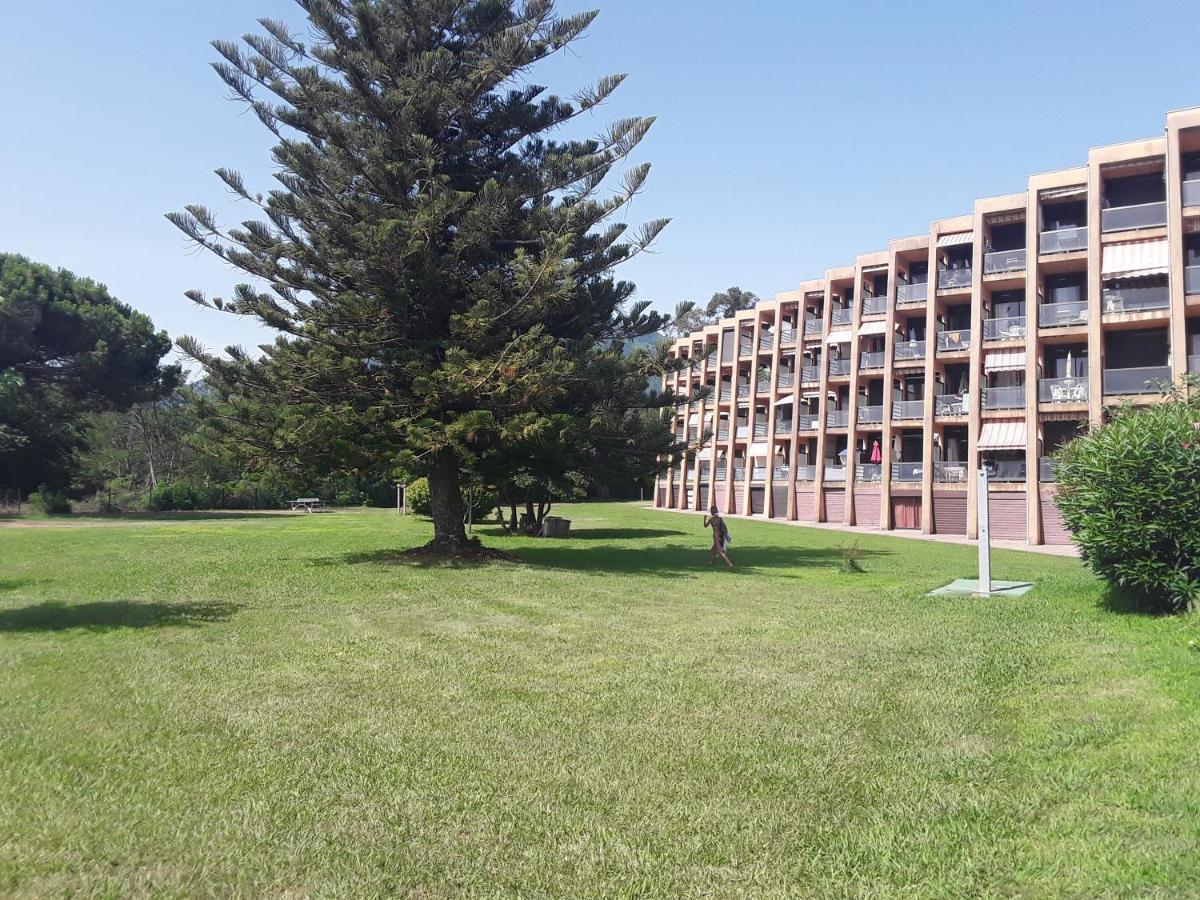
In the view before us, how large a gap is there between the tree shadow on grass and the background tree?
3399 centimetres

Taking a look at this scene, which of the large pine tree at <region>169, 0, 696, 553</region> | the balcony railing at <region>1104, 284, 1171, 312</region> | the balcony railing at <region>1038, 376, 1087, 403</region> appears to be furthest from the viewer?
the balcony railing at <region>1038, 376, 1087, 403</region>

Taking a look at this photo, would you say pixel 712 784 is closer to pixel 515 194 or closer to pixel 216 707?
pixel 216 707

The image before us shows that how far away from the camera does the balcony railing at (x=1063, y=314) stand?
110 feet

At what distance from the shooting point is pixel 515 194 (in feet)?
60.4

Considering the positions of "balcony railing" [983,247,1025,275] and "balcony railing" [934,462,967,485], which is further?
"balcony railing" [934,462,967,485]

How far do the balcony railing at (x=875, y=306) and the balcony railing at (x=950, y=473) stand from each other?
829 cm

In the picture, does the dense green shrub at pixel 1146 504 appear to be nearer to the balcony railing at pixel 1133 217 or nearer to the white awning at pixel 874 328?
the balcony railing at pixel 1133 217

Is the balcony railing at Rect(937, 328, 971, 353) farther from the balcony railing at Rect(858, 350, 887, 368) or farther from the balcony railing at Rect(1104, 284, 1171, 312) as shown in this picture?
the balcony railing at Rect(1104, 284, 1171, 312)

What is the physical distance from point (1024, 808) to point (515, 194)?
53.1 ft

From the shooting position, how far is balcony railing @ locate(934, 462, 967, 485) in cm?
3875

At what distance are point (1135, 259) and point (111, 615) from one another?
34047 millimetres

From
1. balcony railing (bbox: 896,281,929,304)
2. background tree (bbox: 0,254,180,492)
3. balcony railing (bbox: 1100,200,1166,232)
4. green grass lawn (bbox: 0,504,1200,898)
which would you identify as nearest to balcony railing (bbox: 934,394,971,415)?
balcony railing (bbox: 896,281,929,304)

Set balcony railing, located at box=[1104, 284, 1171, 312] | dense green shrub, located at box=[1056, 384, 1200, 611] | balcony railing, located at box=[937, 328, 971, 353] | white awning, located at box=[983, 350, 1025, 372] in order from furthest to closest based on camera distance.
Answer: balcony railing, located at box=[937, 328, 971, 353], white awning, located at box=[983, 350, 1025, 372], balcony railing, located at box=[1104, 284, 1171, 312], dense green shrub, located at box=[1056, 384, 1200, 611]

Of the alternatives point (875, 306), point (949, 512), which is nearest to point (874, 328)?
point (875, 306)
